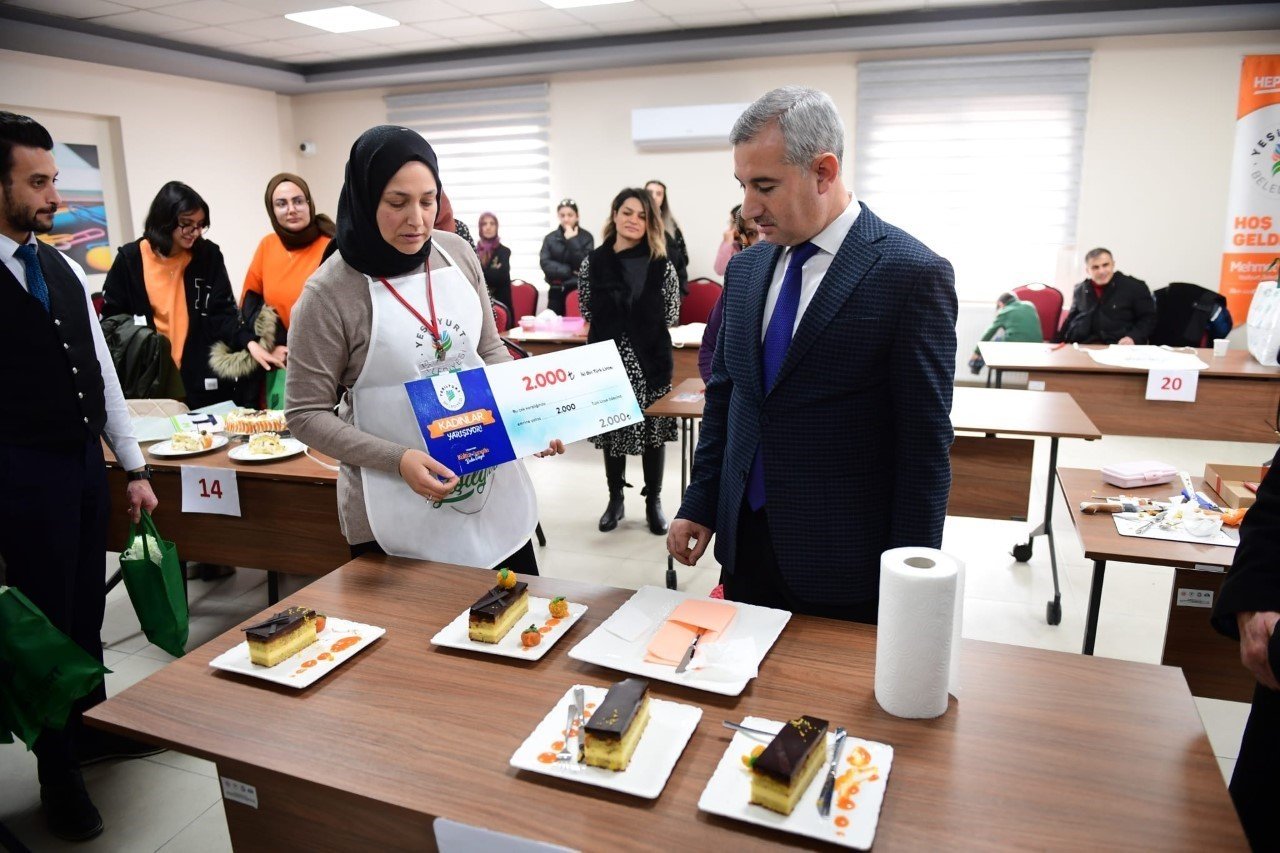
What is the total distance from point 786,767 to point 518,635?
1.86 feet

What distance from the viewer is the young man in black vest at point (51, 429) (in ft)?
6.03

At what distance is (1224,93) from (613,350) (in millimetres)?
7121

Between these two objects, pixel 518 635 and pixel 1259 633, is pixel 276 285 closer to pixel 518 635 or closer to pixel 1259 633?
pixel 518 635

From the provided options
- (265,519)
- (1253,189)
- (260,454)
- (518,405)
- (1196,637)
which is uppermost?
(1253,189)

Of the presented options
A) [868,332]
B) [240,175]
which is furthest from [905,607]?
[240,175]

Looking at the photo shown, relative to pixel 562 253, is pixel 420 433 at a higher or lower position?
lower

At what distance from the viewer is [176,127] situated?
313 inches

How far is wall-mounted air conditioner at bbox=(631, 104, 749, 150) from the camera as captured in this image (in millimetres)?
7535

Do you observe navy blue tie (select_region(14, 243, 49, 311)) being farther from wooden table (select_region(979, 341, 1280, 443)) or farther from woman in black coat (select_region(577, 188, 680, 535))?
wooden table (select_region(979, 341, 1280, 443))

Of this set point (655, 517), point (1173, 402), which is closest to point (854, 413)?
point (655, 517)

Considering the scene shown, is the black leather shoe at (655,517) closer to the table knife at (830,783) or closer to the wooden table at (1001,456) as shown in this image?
the wooden table at (1001,456)

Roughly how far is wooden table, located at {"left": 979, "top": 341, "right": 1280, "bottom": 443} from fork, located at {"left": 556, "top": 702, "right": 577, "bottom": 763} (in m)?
3.78

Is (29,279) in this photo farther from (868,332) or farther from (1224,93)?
(1224,93)

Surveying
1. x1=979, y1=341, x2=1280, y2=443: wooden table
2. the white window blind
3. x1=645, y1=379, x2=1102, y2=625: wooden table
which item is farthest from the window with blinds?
x1=645, y1=379, x2=1102, y2=625: wooden table
